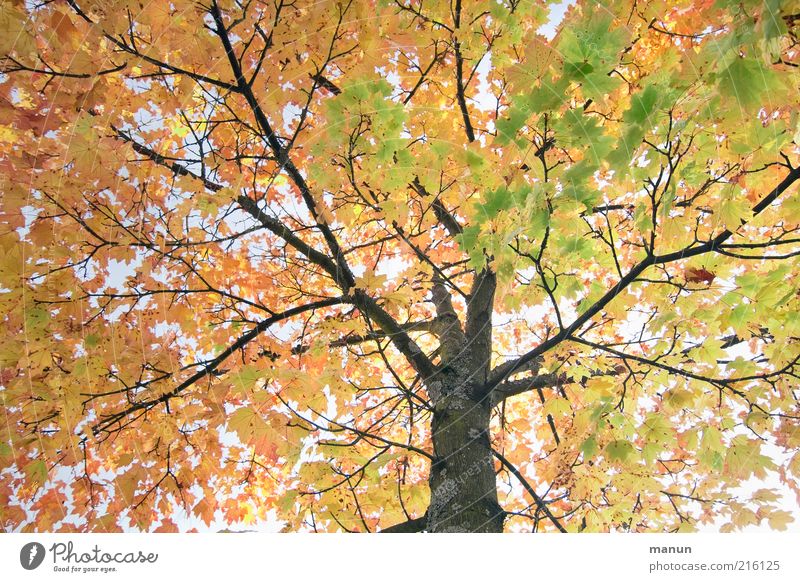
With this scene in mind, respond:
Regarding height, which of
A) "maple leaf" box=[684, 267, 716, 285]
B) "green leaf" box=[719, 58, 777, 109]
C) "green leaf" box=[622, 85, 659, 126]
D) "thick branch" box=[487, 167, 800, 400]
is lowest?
"thick branch" box=[487, 167, 800, 400]

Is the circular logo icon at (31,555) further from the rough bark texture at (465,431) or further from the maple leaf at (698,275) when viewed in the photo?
the maple leaf at (698,275)

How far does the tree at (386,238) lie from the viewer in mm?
2143

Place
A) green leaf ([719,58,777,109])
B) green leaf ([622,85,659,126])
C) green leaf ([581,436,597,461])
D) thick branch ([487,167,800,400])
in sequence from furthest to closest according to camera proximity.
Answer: green leaf ([581,436,597,461]), thick branch ([487,167,800,400]), green leaf ([622,85,659,126]), green leaf ([719,58,777,109])

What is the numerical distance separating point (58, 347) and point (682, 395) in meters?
3.73

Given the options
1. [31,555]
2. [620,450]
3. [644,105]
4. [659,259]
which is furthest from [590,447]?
[31,555]

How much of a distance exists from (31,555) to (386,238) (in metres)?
2.41

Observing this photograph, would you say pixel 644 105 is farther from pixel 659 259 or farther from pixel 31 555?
pixel 31 555

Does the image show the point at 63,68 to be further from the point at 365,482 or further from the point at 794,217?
the point at 794,217

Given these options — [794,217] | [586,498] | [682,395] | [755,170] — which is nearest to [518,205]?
[755,170]

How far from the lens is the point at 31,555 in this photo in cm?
229
